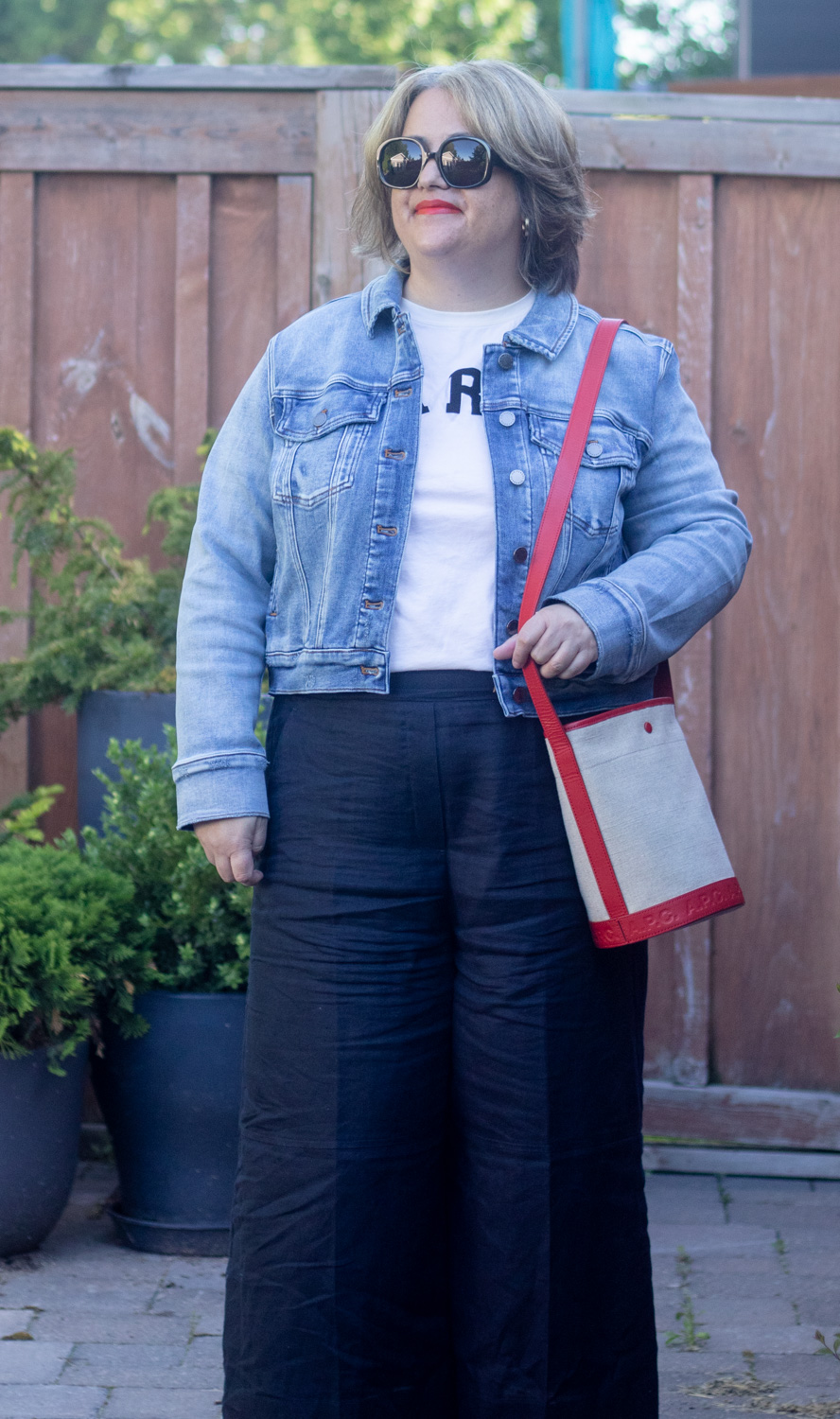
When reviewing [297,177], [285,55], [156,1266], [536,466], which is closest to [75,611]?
[297,177]

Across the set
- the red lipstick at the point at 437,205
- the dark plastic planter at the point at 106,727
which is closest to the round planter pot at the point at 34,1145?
the dark plastic planter at the point at 106,727

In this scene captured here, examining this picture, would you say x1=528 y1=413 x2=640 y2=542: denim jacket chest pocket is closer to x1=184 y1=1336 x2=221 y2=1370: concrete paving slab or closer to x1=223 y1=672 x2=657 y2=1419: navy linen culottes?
x1=223 y1=672 x2=657 y2=1419: navy linen culottes

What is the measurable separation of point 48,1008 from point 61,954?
13 cm

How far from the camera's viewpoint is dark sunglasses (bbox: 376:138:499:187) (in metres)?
2.00

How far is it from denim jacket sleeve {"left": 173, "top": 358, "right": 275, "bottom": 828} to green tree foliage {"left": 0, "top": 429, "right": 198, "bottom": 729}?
124 centimetres

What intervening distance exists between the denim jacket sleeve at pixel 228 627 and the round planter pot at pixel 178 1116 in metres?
1.13

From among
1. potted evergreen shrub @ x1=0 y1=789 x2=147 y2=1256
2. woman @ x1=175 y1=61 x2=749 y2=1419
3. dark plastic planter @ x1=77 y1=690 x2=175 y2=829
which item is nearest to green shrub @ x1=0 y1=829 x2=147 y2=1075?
potted evergreen shrub @ x1=0 y1=789 x2=147 y2=1256

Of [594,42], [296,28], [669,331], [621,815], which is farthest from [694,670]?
[296,28]

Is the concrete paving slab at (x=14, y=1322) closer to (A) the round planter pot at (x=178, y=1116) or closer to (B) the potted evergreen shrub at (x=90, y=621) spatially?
(A) the round planter pot at (x=178, y=1116)

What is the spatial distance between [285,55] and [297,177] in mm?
19413

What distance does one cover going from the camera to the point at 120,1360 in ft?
8.63

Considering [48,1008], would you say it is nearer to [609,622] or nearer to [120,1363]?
[120,1363]

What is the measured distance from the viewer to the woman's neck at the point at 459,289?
2076 mm

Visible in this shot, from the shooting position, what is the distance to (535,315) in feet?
6.80
